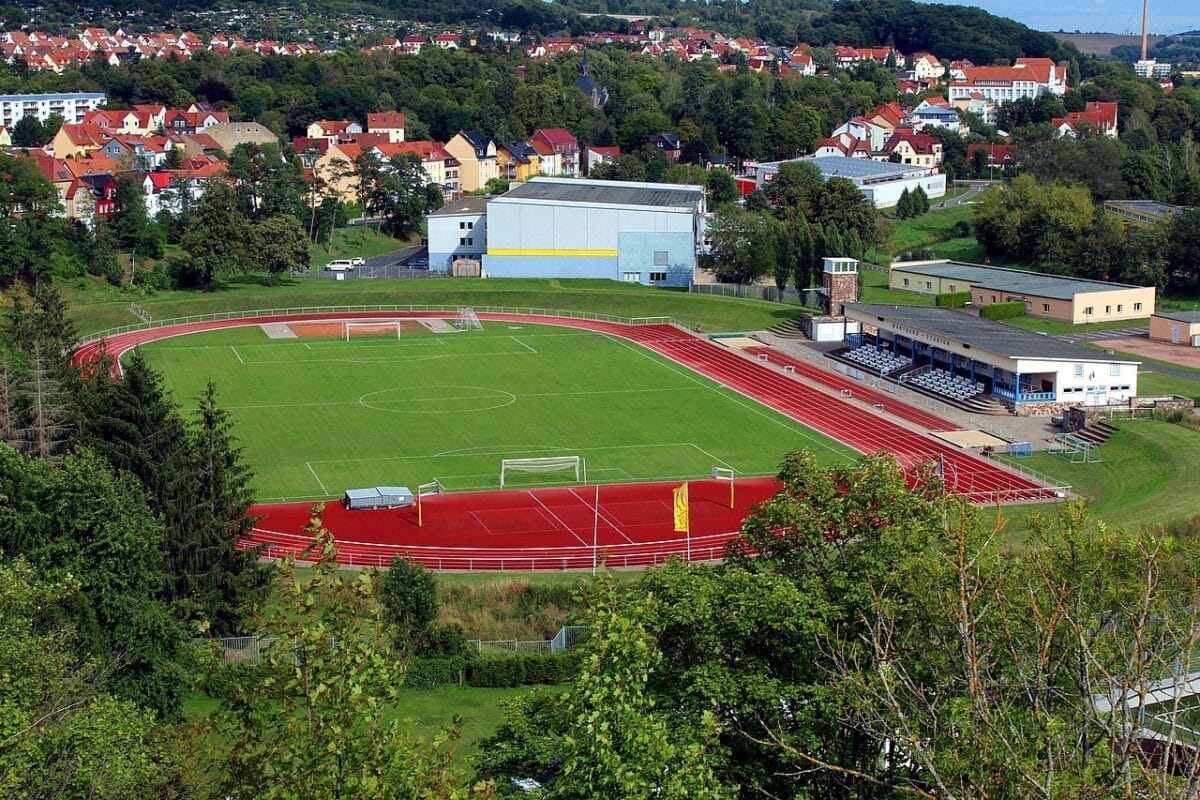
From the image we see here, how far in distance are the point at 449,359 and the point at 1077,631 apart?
49.1 meters

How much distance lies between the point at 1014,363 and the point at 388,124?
75.6 m

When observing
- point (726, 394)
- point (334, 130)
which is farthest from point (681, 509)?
point (334, 130)

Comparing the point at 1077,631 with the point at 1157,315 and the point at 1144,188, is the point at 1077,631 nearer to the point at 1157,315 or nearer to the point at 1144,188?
the point at 1157,315

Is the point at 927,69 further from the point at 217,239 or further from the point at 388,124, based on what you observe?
the point at 217,239

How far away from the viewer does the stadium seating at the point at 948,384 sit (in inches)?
1996

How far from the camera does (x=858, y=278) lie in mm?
64312

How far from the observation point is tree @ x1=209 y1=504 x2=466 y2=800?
1155cm

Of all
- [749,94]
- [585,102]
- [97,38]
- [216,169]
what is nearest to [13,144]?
[216,169]

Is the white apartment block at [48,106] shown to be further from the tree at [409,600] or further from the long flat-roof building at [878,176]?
the tree at [409,600]

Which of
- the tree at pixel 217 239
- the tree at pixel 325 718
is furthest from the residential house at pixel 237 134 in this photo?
the tree at pixel 325 718

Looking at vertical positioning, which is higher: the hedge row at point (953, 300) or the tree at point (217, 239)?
the tree at point (217, 239)

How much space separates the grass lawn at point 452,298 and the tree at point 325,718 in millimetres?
52849

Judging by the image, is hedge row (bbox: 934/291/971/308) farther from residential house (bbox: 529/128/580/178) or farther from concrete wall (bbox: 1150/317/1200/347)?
residential house (bbox: 529/128/580/178)

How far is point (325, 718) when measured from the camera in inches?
462
